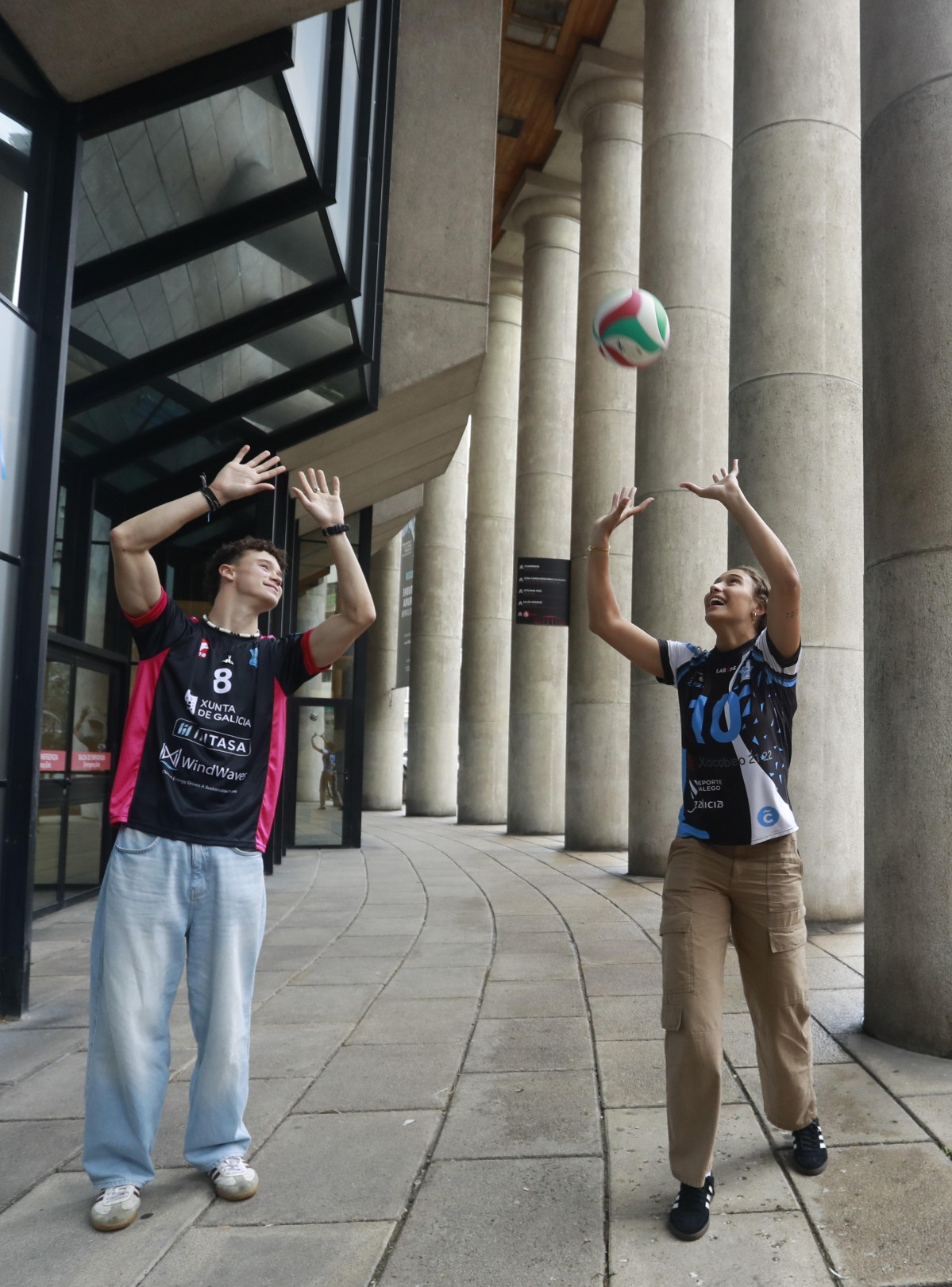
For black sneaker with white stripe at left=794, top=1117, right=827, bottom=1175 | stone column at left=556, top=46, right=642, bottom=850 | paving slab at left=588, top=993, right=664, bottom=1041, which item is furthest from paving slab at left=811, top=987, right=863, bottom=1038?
stone column at left=556, top=46, right=642, bottom=850

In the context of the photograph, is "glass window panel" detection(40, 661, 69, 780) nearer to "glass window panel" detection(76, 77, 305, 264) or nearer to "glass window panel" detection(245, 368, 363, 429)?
"glass window panel" detection(245, 368, 363, 429)

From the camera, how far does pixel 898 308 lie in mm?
5188

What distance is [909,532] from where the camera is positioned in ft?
16.4

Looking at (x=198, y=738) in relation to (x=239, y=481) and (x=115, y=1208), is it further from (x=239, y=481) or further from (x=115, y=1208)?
(x=115, y=1208)

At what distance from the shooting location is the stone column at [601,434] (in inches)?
619

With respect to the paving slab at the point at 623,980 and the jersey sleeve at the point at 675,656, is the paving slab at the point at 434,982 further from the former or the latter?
the jersey sleeve at the point at 675,656

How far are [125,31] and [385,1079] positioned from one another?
5332 millimetres

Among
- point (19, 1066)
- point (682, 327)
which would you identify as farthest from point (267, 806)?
point (682, 327)

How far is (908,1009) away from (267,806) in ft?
10.3

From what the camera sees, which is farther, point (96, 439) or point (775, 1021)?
point (96, 439)

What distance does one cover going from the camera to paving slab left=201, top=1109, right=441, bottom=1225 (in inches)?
124

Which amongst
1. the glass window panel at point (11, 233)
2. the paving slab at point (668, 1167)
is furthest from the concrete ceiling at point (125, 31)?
the paving slab at point (668, 1167)

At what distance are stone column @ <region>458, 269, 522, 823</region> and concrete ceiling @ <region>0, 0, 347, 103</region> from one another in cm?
1791

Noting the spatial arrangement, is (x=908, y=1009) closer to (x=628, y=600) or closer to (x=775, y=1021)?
(x=775, y=1021)
